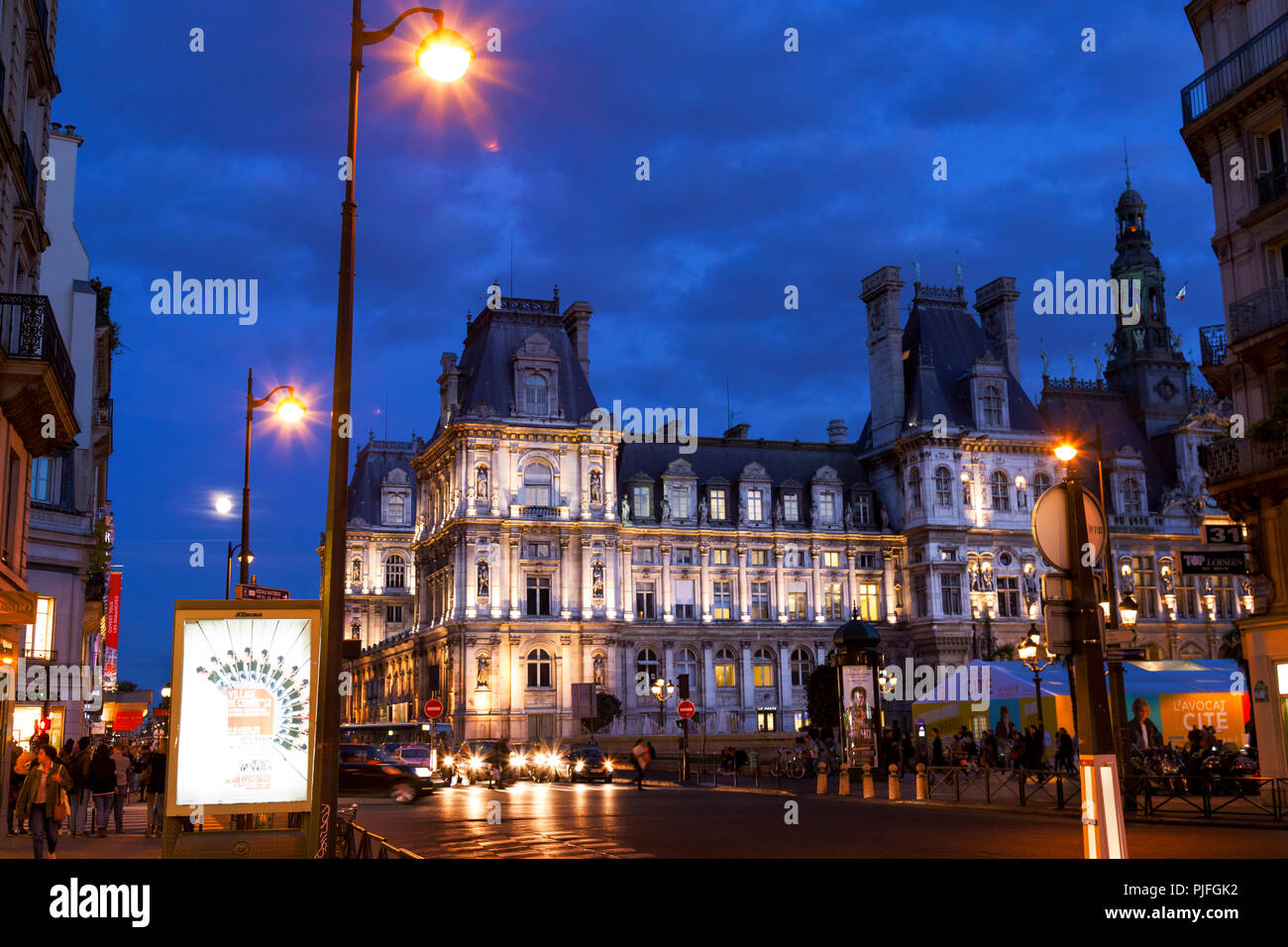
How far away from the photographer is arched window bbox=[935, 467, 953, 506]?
78.3 meters

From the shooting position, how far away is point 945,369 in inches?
3248

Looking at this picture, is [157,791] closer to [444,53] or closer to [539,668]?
[444,53]

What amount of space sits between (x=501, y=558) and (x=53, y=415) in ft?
156

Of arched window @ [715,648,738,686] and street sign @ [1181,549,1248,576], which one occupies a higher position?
street sign @ [1181,549,1248,576]

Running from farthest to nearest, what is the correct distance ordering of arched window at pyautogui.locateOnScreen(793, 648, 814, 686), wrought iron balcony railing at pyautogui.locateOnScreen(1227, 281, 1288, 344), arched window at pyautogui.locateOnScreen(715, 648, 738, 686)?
arched window at pyautogui.locateOnScreen(793, 648, 814, 686) → arched window at pyautogui.locateOnScreen(715, 648, 738, 686) → wrought iron balcony railing at pyautogui.locateOnScreen(1227, 281, 1288, 344)

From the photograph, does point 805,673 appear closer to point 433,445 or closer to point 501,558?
point 501,558

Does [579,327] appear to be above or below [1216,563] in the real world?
→ above

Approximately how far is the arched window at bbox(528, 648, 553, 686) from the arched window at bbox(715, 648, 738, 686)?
11214mm

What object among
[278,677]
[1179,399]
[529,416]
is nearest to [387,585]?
[529,416]

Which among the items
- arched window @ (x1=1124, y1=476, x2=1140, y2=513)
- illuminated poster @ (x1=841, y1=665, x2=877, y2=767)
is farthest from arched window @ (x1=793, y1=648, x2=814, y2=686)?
illuminated poster @ (x1=841, y1=665, x2=877, y2=767)

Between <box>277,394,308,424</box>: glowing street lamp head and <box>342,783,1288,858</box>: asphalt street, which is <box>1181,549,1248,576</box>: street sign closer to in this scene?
<box>342,783,1288,858</box>: asphalt street

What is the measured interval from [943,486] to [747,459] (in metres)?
13.1

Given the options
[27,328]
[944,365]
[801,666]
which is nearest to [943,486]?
[944,365]

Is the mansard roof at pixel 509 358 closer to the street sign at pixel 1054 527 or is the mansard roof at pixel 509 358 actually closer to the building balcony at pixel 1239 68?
the building balcony at pixel 1239 68
